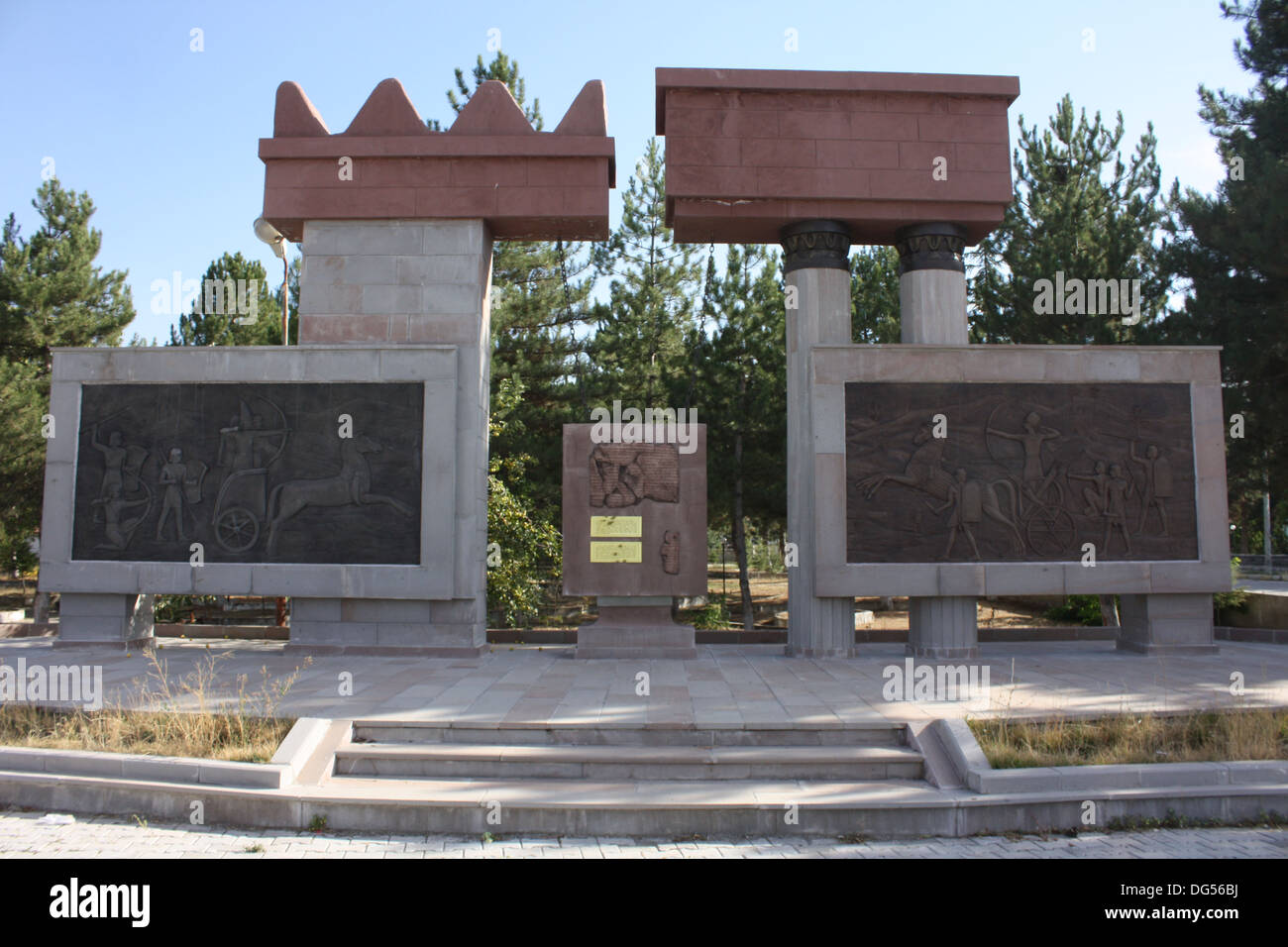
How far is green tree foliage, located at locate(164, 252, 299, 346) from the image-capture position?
91.4 ft

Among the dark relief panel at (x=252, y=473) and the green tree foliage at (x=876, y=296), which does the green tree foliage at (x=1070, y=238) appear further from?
the dark relief panel at (x=252, y=473)

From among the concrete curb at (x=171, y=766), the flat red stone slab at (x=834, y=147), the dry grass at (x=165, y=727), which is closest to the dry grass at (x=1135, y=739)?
the concrete curb at (x=171, y=766)

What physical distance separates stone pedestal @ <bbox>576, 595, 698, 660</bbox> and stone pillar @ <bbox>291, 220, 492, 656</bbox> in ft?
5.89

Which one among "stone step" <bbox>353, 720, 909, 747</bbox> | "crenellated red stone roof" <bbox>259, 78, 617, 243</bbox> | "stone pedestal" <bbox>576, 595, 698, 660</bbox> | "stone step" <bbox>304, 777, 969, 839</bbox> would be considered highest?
"crenellated red stone roof" <bbox>259, 78, 617, 243</bbox>

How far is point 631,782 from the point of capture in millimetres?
7465

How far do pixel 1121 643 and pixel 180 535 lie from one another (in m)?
15.0

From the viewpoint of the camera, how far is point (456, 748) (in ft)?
25.8

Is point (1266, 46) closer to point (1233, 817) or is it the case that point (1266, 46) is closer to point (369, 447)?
point (1233, 817)

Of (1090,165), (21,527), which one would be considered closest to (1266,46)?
(1090,165)

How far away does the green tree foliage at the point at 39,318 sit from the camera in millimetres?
20844

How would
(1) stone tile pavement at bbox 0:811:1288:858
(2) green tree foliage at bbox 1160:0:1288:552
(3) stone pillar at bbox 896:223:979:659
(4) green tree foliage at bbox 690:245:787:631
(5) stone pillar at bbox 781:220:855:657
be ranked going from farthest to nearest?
(4) green tree foliage at bbox 690:245:787:631, (2) green tree foliage at bbox 1160:0:1288:552, (3) stone pillar at bbox 896:223:979:659, (5) stone pillar at bbox 781:220:855:657, (1) stone tile pavement at bbox 0:811:1288:858

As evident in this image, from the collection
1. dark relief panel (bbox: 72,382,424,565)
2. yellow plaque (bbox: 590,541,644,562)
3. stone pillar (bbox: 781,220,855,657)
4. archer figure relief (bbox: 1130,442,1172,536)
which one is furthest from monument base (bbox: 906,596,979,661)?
dark relief panel (bbox: 72,382,424,565)

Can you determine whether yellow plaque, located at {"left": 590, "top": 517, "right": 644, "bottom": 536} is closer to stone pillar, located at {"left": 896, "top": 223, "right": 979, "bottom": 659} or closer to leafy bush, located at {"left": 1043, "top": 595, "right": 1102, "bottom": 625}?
stone pillar, located at {"left": 896, "top": 223, "right": 979, "bottom": 659}

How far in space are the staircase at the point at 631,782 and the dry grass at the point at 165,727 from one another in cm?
85
